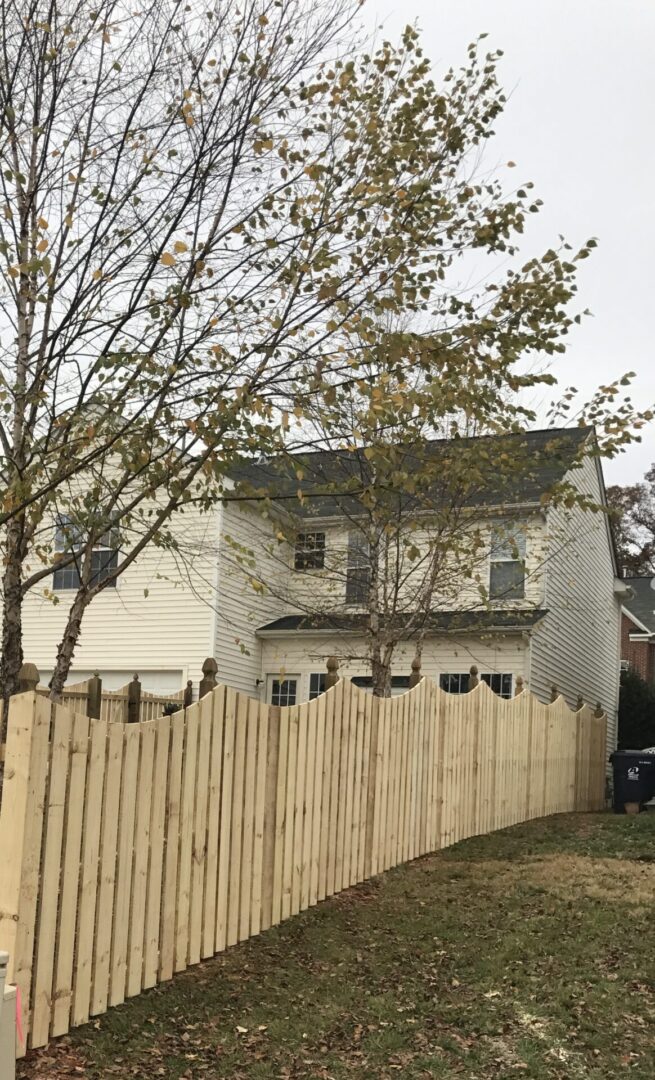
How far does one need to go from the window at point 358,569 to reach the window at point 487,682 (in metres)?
2.18

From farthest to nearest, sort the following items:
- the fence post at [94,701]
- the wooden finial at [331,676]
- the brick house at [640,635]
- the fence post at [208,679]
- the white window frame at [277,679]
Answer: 1. the brick house at [640,635]
2. the white window frame at [277,679]
3. the fence post at [94,701]
4. the wooden finial at [331,676]
5. the fence post at [208,679]

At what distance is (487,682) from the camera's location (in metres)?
19.5

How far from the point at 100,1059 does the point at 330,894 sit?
3.64 metres

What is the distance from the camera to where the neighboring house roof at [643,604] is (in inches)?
1375

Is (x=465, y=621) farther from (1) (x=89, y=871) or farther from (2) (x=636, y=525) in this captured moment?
(2) (x=636, y=525)

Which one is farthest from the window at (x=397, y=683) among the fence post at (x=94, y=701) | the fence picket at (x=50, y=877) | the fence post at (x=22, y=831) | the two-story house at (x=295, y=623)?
the fence post at (x=22, y=831)

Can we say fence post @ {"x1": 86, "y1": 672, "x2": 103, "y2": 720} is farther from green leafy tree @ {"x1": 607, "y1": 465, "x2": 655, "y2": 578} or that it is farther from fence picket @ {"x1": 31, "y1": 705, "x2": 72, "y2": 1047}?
green leafy tree @ {"x1": 607, "y1": 465, "x2": 655, "y2": 578}

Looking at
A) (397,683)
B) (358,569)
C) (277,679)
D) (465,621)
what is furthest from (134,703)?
(277,679)

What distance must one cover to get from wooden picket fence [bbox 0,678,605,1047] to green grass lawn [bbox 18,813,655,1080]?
233 millimetres

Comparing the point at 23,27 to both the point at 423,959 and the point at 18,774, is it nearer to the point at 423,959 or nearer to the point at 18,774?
the point at 18,774

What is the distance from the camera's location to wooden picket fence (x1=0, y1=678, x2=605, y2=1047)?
4988 mm

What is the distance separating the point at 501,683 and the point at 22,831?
15.0 metres

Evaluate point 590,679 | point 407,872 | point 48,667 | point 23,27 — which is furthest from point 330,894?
point 590,679

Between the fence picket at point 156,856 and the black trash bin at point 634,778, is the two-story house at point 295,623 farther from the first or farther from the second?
the fence picket at point 156,856
